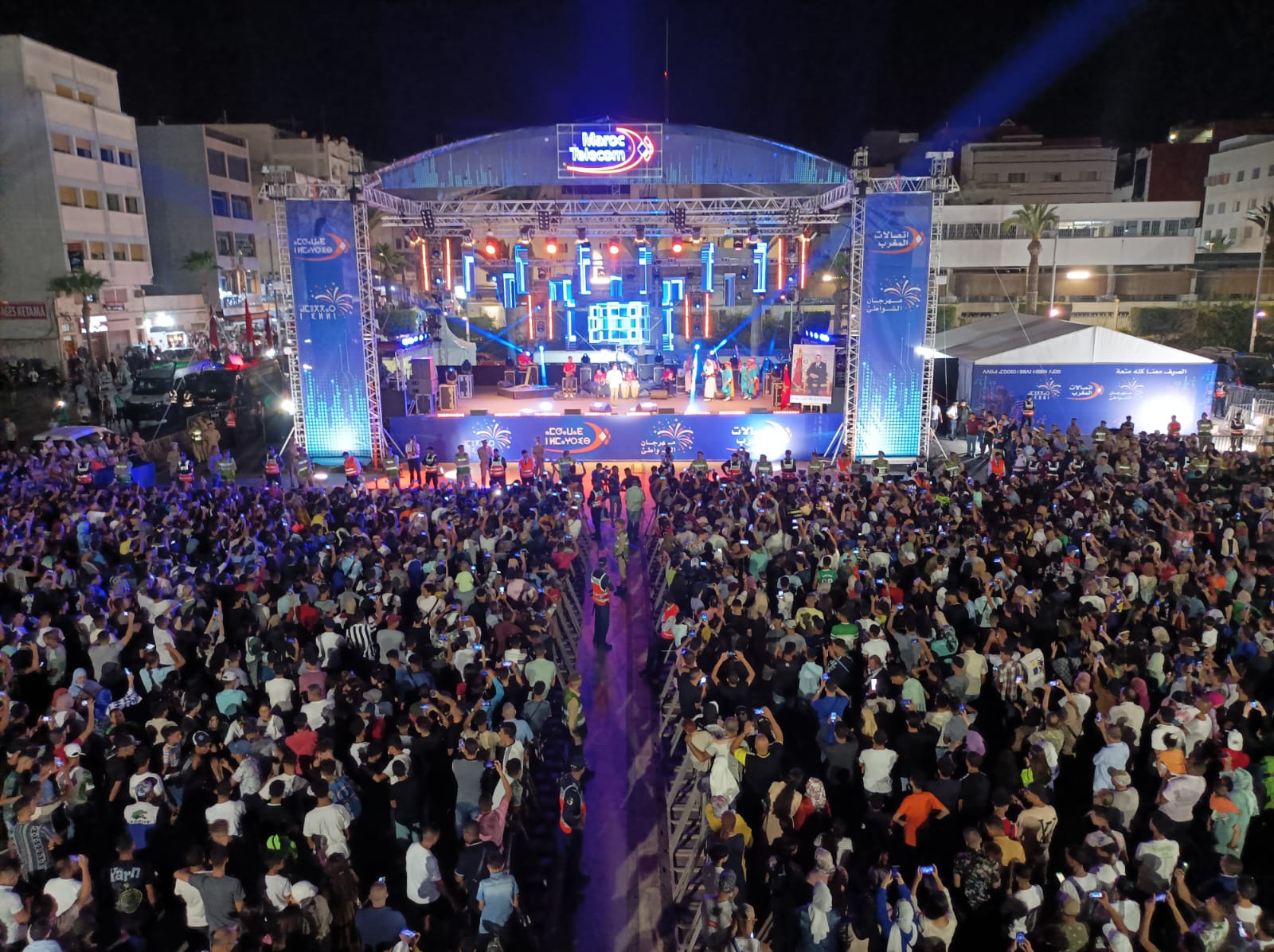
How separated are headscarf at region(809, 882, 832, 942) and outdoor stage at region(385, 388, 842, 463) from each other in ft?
50.9

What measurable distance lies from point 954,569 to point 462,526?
627 centimetres

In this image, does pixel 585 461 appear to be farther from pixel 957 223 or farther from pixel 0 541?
pixel 957 223

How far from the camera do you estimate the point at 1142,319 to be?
43.3 metres

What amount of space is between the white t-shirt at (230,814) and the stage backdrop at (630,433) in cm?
1456

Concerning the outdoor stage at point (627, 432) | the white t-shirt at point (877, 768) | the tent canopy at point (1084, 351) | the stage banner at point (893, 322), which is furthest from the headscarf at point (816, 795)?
the tent canopy at point (1084, 351)

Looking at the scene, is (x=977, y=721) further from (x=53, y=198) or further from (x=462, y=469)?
(x=53, y=198)

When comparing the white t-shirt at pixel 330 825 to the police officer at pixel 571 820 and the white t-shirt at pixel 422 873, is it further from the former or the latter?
the police officer at pixel 571 820

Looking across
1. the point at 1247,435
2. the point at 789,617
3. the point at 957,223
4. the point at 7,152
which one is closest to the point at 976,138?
the point at 957,223

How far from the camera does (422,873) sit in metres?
5.43

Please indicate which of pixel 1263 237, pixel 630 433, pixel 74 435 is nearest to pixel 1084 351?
pixel 630 433

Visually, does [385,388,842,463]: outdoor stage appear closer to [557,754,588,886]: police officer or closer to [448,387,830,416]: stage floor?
[448,387,830,416]: stage floor

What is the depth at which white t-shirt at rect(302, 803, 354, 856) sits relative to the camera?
5586mm

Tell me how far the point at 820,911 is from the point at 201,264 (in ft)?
169

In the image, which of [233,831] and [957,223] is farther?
[957,223]
